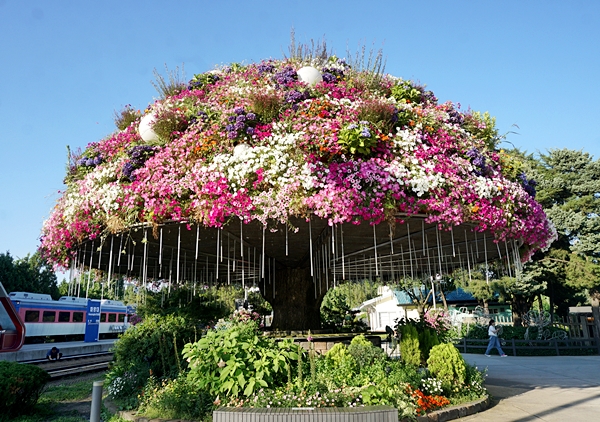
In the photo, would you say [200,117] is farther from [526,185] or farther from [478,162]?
[526,185]

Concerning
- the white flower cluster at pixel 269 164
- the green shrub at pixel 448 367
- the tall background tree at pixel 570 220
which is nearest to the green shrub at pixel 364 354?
the green shrub at pixel 448 367

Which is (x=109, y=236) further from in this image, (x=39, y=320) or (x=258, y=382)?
(x=39, y=320)

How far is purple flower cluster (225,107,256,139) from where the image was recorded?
8.34m

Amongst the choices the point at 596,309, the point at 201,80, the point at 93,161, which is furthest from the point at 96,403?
the point at 596,309

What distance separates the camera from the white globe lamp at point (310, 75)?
977 centimetres

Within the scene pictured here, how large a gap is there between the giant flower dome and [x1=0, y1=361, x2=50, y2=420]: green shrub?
92.0 inches

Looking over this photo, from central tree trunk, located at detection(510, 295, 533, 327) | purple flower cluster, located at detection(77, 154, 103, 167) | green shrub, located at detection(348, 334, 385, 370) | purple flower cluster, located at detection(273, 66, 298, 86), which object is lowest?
green shrub, located at detection(348, 334, 385, 370)

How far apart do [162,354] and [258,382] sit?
354 cm

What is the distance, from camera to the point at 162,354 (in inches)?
359

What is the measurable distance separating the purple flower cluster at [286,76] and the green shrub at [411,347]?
603cm

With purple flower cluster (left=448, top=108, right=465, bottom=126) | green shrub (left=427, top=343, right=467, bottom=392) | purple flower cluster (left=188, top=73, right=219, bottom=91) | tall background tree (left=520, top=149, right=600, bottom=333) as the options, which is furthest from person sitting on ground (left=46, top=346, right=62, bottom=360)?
tall background tree (left=520, top=149, right=600, bottom=333)

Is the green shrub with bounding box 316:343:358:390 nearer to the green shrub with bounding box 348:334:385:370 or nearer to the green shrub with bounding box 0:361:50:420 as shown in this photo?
the green shrub with bounding box 348:334:385:370

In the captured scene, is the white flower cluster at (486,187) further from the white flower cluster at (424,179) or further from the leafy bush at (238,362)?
the leafy bush at (238,362)

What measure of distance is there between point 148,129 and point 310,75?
3.72 metres
